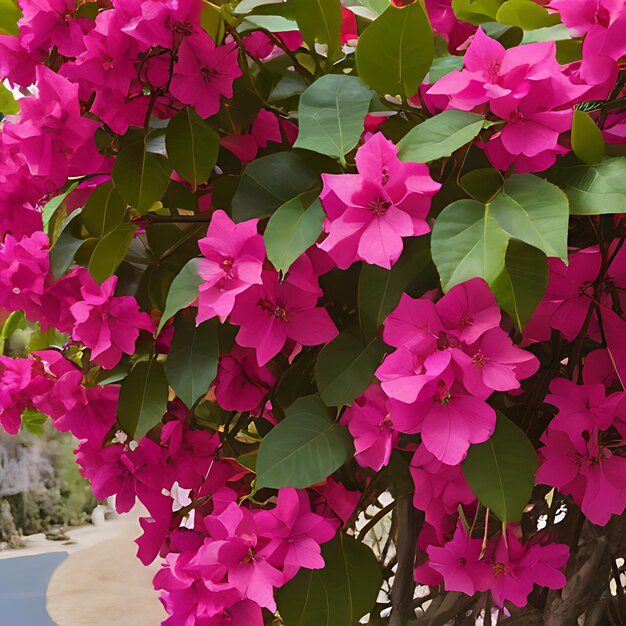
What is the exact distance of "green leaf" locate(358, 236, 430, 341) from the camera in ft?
1.21

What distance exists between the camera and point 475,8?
0.41m

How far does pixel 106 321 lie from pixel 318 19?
20cm

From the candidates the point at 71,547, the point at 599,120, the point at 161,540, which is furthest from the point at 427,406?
the point at 71,547

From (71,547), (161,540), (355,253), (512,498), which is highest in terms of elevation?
(355,253)

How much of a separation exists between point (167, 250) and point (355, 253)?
164 mm

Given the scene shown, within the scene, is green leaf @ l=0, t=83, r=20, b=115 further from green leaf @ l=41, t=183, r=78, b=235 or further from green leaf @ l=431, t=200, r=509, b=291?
green leaf @ l=431, t=200, r=509, b=291

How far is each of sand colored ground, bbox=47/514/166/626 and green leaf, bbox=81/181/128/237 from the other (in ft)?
6.22

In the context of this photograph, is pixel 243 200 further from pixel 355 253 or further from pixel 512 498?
pixel 512 498

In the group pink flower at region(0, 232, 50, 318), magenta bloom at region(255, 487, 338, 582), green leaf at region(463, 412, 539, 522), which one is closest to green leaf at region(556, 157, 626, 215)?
green leaf at region(463, 412, 539, 522)

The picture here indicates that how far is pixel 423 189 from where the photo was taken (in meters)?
0.34

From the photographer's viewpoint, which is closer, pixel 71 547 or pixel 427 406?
pixel 427 406

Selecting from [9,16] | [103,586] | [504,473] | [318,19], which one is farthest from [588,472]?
[103,586]

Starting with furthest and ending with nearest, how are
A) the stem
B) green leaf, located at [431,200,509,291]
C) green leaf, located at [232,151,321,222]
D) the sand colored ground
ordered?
the sand colored ground, the stem, green leaf, located at [232,151,321,222], green leaf, located at [431,200,509,291]

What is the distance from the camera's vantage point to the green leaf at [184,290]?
0.39 m
